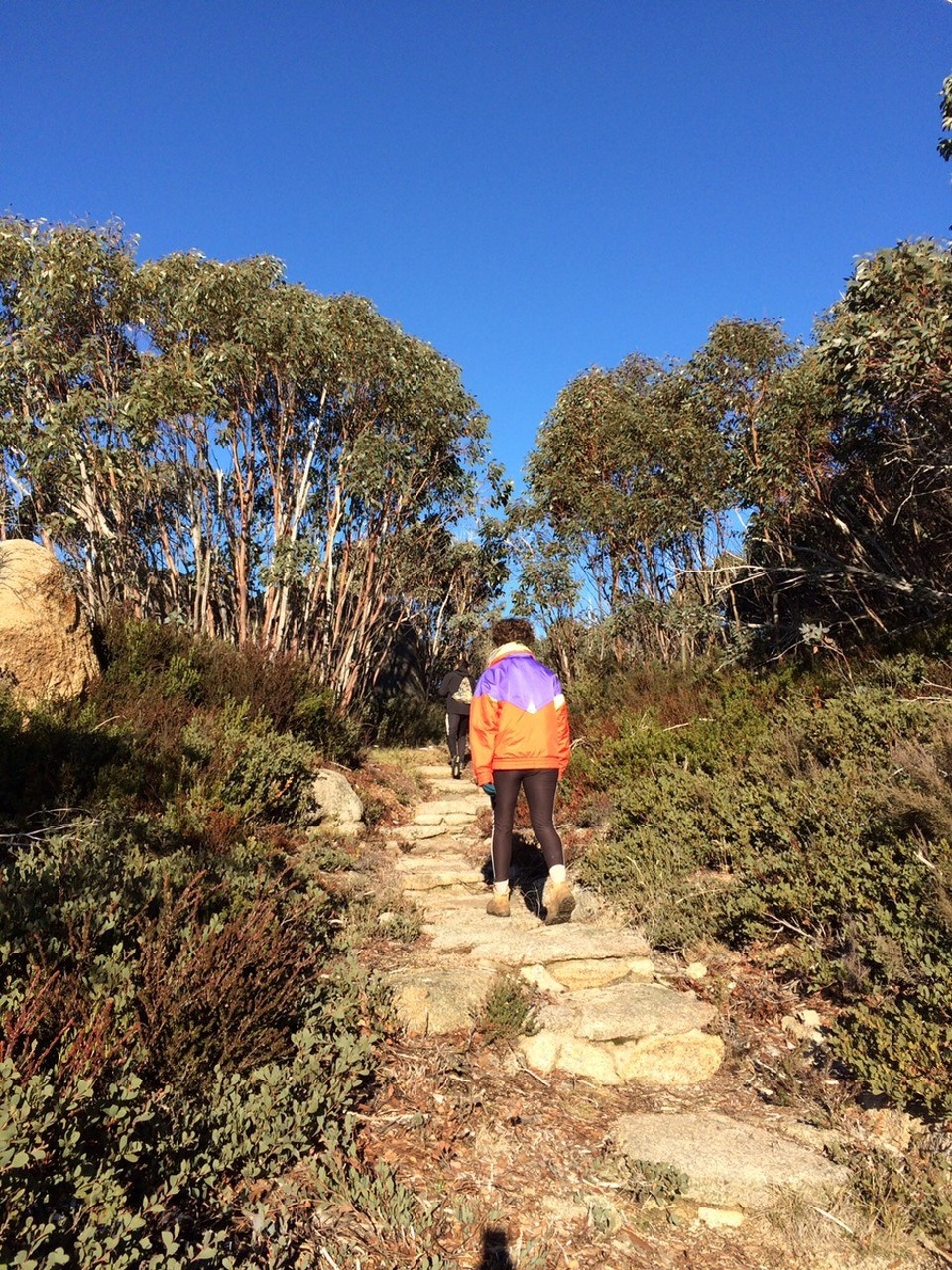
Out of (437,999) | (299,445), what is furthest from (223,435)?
(437,999)

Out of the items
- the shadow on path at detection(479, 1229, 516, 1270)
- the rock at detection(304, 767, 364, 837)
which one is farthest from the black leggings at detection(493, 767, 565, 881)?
the shadow on path at detection(479, 1229, 516, 1270)

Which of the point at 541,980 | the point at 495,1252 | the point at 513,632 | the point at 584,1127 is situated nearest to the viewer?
the point at 495,1252

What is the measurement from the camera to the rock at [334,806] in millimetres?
7039

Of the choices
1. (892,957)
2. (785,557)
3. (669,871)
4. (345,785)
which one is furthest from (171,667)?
(785,557)

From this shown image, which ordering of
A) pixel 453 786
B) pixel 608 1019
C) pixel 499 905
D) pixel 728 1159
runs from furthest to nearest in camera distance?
pixel 453 786 → pixel 499 905 → pixel 608 1019 → pixel 728 1159

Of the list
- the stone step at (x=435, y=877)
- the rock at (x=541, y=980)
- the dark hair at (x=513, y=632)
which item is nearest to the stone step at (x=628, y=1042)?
the rock at (x=541, y=980)

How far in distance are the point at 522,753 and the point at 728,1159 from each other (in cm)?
273

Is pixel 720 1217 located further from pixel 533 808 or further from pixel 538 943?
pixel 533 808

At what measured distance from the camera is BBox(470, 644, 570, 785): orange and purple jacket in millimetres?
5117

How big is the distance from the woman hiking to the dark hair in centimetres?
26

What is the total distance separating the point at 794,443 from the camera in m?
8.99

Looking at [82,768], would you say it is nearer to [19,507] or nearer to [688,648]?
[19,507]

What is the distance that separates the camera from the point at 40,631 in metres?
6.36

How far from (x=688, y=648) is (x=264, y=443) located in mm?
7749
